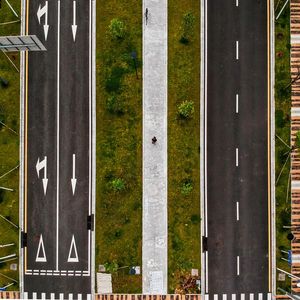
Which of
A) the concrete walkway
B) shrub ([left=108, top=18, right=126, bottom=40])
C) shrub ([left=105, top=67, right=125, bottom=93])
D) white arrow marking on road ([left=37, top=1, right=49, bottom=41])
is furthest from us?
white arrow marking on road ([left=37, top=1, right=49, bottom=41])

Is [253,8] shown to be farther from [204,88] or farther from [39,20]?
[39,20]

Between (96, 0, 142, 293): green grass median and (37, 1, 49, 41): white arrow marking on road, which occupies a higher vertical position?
(37, 1, 49, 41): white arrow marking on road

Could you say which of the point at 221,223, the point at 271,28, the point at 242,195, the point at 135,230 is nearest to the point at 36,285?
the point at 135,230

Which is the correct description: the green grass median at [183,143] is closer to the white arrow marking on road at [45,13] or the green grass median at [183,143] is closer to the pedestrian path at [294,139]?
the pedestrian path at [294,139]

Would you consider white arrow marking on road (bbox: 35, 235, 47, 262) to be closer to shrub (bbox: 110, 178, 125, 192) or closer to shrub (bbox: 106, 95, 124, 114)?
shrub (bbox: 110, 178, 125, 192)

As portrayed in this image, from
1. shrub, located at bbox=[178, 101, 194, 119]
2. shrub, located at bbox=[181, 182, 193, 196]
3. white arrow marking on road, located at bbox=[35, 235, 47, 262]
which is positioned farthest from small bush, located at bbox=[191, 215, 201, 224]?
white arrow marking on road, located at bbox=[35, 235, 47, 262]

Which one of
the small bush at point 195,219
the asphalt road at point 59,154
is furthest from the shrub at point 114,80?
the small bush at point 195,219

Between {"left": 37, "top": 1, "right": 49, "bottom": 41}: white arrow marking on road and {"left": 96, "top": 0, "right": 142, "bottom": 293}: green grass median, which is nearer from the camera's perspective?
{"left": 96, "top": 0, "right": 142, "bottom": 293}: green grass median

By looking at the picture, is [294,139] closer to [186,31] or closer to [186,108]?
[186,108]
